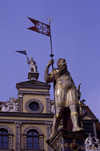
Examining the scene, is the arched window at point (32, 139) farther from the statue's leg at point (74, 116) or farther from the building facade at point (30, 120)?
the statue's leg at point (74, 116)

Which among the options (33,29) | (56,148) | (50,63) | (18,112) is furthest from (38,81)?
(56,148)

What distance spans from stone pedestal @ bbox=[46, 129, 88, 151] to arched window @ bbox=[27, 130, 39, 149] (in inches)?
433

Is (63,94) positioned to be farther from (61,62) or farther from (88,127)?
(88,127)

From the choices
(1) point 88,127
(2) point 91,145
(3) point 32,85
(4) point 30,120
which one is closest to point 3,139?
(4) point 30,120

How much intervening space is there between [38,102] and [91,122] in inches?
149

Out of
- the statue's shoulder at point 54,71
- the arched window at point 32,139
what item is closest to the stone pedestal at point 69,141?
the statue's shoulder at point 54,71

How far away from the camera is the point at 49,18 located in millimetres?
9406

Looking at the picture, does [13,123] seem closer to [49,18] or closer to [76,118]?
[49,18]

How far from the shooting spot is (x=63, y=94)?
7.67 meters

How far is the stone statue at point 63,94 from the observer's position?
7354mm

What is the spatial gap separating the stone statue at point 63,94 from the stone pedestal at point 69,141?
0.66ft

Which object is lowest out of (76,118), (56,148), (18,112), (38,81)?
(56,148)

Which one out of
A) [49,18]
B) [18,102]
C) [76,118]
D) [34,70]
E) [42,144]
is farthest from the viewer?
[34,70]

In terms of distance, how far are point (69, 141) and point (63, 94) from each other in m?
1.33
